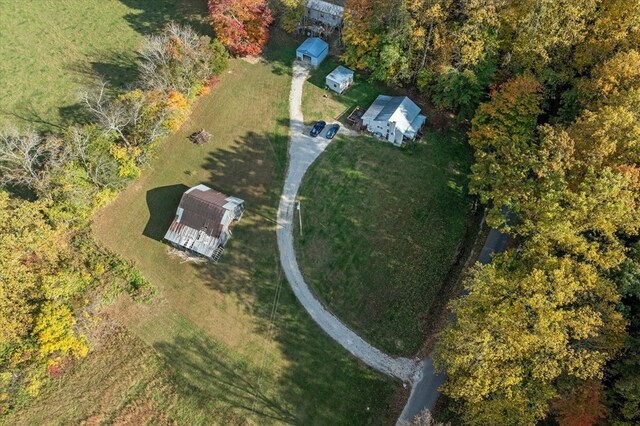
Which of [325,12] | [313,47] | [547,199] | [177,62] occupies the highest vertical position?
[325,12]

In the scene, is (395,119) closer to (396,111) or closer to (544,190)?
(396,111)

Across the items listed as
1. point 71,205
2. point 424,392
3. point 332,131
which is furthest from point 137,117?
point 424,392

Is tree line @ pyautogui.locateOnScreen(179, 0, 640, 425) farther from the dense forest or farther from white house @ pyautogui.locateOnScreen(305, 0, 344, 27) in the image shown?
white house @ pyautogui.locateOnScreen(305, 0, 344, 27)

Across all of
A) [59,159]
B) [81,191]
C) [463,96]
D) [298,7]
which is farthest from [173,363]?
[298,7]

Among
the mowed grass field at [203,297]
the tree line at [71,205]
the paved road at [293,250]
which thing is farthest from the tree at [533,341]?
the tree line at [71,205]

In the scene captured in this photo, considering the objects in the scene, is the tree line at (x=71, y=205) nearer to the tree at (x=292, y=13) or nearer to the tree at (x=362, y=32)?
the tree at (x=292, y=13)

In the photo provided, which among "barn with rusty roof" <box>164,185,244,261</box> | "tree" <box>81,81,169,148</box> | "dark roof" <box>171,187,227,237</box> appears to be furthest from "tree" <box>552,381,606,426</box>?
"tree" <box>81,81,169,148</box>
